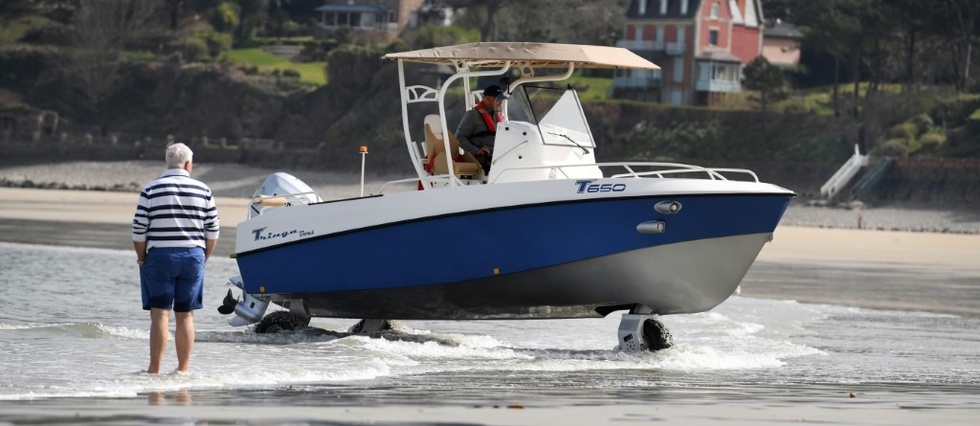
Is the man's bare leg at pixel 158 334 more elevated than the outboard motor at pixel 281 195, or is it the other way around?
the outboard motor at pixel 281 195

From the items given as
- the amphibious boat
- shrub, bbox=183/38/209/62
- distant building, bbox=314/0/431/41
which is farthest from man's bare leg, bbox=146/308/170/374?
distant building, bbox=314/0/431/41

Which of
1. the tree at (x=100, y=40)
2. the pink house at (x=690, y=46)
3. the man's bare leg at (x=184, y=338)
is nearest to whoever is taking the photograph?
the man's bare leg at (x=184, y=338)

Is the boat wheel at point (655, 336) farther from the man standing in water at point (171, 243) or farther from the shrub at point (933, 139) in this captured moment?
the shrub at point (933, 139)

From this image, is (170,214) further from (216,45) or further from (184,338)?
(216,45)

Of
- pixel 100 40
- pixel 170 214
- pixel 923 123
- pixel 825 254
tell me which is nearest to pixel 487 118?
pixel 170 214

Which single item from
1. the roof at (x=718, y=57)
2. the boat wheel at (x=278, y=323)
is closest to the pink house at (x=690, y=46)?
the roof at (x=718, y=57)

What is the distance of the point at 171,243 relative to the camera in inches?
375

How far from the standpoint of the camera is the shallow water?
886cm

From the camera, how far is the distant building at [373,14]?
304 ft

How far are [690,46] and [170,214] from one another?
207 feet

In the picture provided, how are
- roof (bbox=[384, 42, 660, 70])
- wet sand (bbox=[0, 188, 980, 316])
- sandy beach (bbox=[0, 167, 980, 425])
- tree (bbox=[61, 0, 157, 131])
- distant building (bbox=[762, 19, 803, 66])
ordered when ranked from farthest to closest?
tree (bbox=[61, 0, 157, 131]) → distant building (bbox=[762, 19, 803, 66]) → wet sand (bbox=[0, 188, 980, 316]) → roof (bbox=[384, 42, 660, 70]) → sandy beach (bbox=[0, 167, 980, 425])

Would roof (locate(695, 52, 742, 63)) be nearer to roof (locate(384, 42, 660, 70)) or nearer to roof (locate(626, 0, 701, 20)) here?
roof (locate(626, 0, 701, 20))

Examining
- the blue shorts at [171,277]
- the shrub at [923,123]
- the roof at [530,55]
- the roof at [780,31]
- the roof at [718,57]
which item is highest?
the roof at [780,31]

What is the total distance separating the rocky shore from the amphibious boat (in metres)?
32.6
